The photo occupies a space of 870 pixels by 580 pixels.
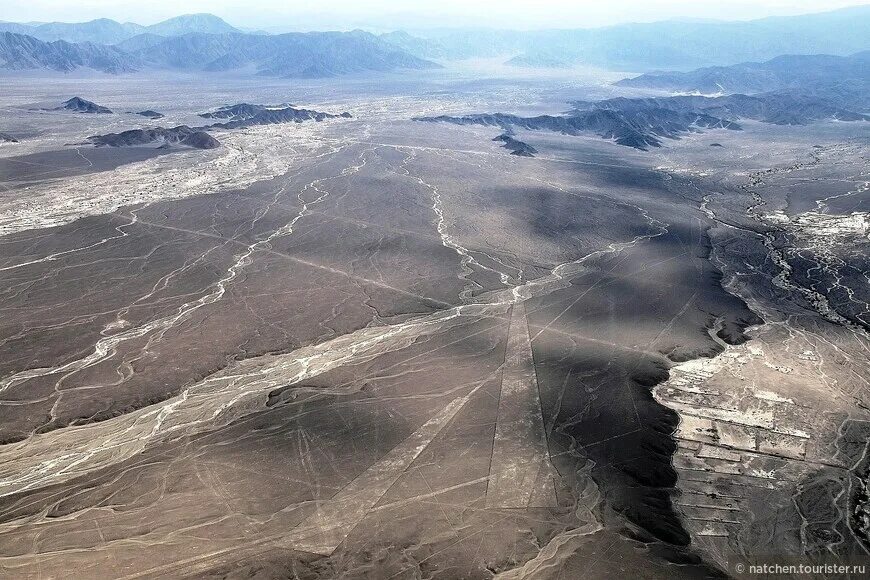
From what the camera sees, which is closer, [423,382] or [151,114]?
[423,382]

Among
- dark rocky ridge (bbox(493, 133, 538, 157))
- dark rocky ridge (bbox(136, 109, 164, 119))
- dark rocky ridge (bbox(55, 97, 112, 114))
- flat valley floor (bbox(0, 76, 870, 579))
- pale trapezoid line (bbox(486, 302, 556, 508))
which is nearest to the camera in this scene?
flat valley floor (bbox(0, 76, 870, 579))

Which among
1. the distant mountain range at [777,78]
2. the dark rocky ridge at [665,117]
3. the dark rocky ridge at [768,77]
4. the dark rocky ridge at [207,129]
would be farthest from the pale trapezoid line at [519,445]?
the dark rocky ridge at [768,77]

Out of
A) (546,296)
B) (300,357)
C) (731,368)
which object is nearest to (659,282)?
(546,296)

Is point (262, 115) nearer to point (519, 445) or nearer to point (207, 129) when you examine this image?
point (207, 129)

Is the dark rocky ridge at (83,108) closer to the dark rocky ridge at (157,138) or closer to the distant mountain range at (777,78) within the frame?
the dark rocky ridge at (157,138)

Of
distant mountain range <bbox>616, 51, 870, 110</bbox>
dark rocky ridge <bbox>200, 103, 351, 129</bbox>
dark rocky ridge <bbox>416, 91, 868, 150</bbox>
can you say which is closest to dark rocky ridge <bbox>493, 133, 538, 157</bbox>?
dark rocky ridge <bbox>416, 91, 868, 150</bbox>

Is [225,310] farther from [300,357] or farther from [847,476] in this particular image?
Result: [847,476]

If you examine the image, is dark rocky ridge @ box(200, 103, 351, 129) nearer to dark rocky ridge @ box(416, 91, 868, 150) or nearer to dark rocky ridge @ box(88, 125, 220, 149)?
dark rocky ridge @ box(88, 125, 220, 149)

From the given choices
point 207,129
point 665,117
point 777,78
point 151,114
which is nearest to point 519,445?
point 207,129
